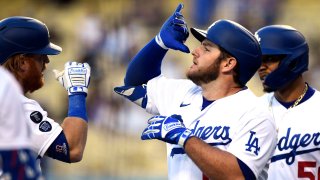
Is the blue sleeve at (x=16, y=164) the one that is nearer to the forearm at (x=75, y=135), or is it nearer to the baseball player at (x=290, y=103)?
the forearm at (x=75, y=135)

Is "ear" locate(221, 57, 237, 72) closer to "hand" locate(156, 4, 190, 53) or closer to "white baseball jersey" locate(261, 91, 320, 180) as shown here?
"hand" locate(156, 4, 190, 53)

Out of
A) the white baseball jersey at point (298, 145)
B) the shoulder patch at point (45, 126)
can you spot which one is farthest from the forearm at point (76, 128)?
the white baseball jersey at point (298, 145)

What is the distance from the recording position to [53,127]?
199 inches

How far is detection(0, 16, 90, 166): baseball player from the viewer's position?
5.05 meters

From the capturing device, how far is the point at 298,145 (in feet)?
19.0

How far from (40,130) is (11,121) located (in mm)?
1826

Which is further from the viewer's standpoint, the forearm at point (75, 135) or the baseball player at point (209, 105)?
the forearm at point (75, 135)

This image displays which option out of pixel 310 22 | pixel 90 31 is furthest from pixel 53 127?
pixel 310 22

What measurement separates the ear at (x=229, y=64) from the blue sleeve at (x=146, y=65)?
56 cm

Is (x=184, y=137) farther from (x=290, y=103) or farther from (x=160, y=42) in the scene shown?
(x=290, y=103)

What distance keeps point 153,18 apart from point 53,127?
33.0ft

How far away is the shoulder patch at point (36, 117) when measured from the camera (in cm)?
504

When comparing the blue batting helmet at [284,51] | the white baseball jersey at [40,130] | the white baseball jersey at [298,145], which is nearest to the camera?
the white baseball jersey at [40,130]

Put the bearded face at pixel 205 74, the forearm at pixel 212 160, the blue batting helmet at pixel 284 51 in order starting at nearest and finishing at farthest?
the forearm at pixel 212 160, the bearded face at pixel 205 74, the blue batting helmet at pixel 284 51
